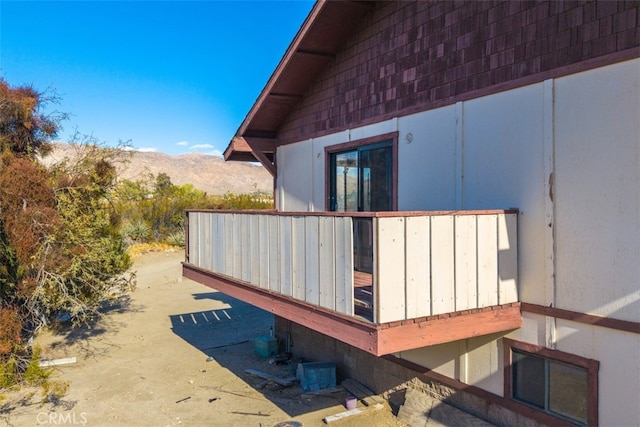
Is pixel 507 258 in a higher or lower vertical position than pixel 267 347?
higher

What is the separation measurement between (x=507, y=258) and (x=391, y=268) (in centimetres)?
181

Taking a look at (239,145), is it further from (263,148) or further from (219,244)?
(219,244)

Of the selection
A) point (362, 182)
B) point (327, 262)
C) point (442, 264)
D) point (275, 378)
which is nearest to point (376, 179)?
point (362, 182)

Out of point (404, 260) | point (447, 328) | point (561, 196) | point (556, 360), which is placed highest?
point (561, 196)

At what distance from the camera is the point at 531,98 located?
218 inches

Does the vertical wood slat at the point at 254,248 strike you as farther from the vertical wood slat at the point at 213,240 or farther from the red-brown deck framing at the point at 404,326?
the vertical wood slat at the point at 213,240

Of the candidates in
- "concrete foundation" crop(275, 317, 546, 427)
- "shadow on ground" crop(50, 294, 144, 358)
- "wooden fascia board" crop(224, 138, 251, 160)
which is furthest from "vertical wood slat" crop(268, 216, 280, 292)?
"shadow on ground" crop(50, 294, 144, 358)

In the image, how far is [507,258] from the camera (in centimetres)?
560

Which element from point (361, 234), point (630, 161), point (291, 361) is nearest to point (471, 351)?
point (361, 234)

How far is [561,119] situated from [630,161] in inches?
35.3

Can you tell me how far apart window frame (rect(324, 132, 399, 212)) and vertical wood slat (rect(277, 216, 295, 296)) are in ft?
7.35

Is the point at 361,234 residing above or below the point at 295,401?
above

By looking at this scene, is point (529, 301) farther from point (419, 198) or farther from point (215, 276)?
point (215, 276)

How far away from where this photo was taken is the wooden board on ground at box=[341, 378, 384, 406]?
26.4ft
